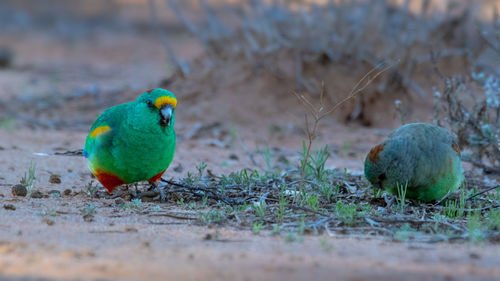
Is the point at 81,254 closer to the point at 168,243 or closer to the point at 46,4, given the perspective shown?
the point at 168,243

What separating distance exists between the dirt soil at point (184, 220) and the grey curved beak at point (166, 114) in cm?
51

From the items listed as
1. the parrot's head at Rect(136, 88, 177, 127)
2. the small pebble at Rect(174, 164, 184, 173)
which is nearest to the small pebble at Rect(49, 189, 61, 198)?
the parrot's head at Rect(136, 88, 177, 127)

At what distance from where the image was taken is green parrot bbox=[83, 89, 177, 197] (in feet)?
11.8

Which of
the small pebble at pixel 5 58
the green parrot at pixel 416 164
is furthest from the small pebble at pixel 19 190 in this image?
the small pebble at pixel 5 58

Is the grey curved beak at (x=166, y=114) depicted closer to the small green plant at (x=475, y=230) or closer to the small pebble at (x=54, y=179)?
the small pebble at (x=54, y=179)

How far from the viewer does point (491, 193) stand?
168 inches

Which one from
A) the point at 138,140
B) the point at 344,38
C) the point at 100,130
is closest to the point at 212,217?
the point at 138,140

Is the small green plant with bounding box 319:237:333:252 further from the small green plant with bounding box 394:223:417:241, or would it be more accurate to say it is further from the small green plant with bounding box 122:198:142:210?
the small green plant with bounding box 122:198:142:210

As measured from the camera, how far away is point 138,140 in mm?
3604

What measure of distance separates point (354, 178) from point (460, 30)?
186 inches

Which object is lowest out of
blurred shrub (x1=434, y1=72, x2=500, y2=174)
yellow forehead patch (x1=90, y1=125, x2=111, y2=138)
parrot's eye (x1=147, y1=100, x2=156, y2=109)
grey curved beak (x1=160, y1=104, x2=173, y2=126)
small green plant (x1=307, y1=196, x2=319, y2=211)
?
small green plant (x1=307, y1=196, x2=319, y2=211)

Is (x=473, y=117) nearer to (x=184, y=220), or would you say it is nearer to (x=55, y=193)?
(x=184, y=220)

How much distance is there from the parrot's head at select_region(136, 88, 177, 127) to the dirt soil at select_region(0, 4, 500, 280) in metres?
0.54

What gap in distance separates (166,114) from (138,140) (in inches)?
9.0
